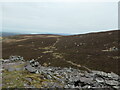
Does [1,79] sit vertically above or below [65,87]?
→ above

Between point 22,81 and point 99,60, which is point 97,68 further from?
point 22,81

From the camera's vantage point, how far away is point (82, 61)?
114ft

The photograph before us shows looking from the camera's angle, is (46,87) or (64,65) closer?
(46,87)

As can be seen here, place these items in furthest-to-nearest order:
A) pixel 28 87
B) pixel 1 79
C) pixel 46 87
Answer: pixel 1 79 → pixel 46 87 → pixel 28 87

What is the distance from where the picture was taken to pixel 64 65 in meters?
32.8

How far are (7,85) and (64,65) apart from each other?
19.1 metres

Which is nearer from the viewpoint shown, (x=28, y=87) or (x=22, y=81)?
(x=28, y=87)

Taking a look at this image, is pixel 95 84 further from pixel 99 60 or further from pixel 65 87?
pixel 99 60

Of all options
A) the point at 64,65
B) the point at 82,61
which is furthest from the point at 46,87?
the point at 82,61

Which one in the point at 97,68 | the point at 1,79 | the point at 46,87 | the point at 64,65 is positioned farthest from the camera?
the point at 64,65

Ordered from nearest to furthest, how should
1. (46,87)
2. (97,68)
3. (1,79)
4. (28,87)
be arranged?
(28,87) < (46,87) < (1,79) < (97,68)

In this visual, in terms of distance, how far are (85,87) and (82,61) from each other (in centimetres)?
1733

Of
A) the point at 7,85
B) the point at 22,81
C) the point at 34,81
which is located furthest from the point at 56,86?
the point at 7,85

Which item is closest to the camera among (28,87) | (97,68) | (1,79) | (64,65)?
(28,87)
